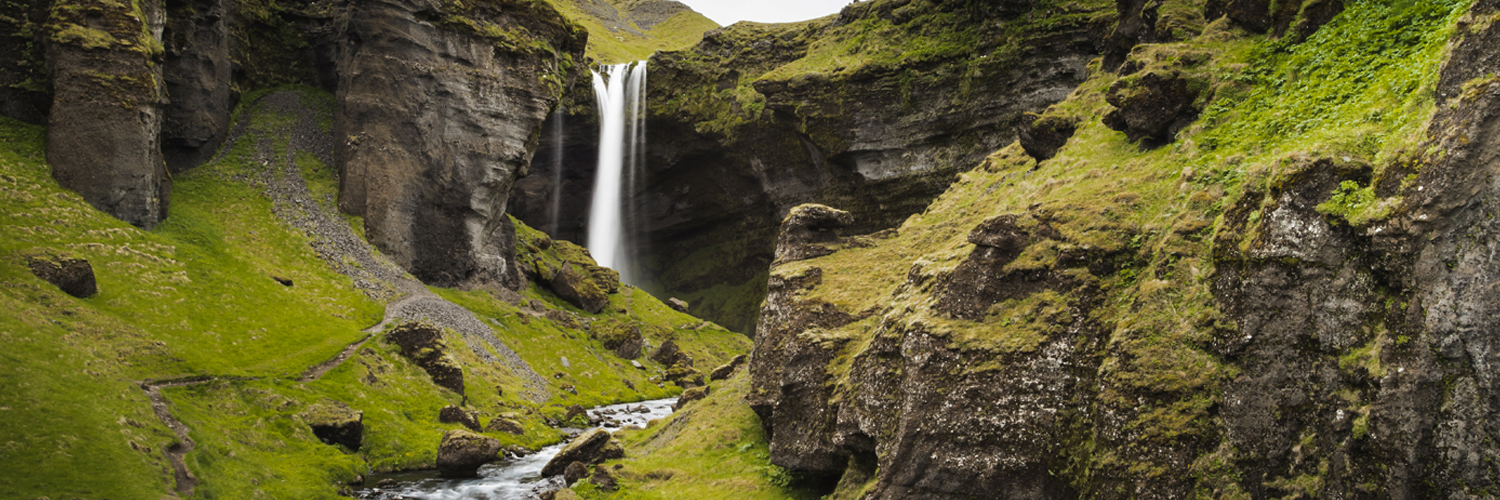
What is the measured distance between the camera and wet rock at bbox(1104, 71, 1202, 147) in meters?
22.5

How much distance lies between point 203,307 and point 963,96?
63799 millimetres

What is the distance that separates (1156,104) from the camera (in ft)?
75.5

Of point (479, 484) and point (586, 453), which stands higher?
point (586, 453)

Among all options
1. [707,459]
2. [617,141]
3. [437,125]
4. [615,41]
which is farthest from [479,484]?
[615,41]

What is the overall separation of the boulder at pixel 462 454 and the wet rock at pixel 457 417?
6.88 m

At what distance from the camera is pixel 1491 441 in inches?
455

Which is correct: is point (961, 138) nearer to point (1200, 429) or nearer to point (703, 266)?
point (703, 266)

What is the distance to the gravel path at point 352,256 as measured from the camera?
192 ft

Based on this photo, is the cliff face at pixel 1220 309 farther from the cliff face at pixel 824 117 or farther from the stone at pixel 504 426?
the cliff face at pixel 824 117

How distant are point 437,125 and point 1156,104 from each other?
214ft

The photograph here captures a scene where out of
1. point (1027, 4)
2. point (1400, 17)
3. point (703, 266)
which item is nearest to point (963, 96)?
point (1027, 4)

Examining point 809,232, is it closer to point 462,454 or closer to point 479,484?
point 479,484

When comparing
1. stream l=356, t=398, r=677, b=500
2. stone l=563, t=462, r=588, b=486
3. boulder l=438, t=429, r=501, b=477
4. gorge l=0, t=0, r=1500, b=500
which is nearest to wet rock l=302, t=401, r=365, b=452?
gorge l=0, t=0, r=1500, b=500

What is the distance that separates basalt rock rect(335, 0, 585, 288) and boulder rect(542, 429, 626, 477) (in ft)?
137
